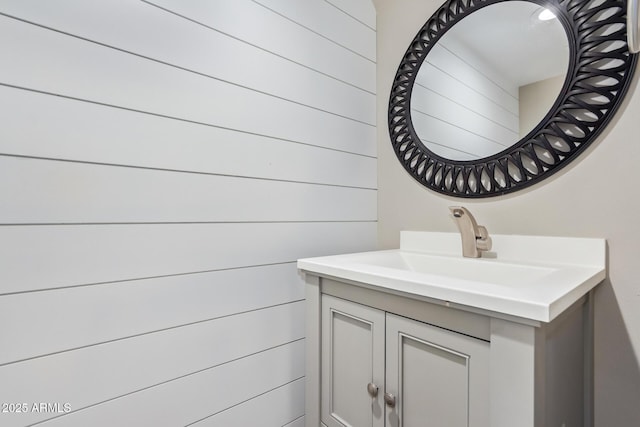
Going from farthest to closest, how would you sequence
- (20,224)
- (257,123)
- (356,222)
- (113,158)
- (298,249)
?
(356,222)
(298,249)
(257,123)
(113,158)
(20,224)

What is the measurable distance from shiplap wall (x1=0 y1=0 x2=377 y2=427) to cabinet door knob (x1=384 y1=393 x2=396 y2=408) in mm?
420

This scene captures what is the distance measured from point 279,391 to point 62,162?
36.0 inches

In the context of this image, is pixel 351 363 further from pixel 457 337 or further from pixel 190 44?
pixel 190 44

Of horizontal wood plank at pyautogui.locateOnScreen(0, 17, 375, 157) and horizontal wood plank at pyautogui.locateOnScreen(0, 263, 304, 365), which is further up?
horizontal wood plank at pyautogui.locateOnScreen(0, 17, 375, 157)

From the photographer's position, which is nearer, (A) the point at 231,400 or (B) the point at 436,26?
(A) the point at 231,400

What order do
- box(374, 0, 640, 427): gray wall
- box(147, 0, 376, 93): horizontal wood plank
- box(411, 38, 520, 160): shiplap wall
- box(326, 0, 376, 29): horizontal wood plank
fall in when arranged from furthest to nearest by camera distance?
1. box(326, 0, 376, 29): horizontal wood plank
2. box(411, 38, 520, 160): shiplap wall
3. box(147, 0, 376, 93): horizontal wood plank
4. box(374, 0, 640, 427): gray wall

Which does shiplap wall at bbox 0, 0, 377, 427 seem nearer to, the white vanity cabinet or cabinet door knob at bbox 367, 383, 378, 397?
the white vanity cabinet

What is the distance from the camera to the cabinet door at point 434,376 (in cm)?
60

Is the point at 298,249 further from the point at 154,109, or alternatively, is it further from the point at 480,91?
the point at 480,91

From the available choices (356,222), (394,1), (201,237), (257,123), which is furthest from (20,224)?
(394,1)

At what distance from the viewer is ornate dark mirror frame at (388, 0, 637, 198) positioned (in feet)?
2.65

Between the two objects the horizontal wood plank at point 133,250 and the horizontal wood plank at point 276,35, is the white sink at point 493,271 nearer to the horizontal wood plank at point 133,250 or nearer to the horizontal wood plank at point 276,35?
the horizontal wood plank at point 133,250

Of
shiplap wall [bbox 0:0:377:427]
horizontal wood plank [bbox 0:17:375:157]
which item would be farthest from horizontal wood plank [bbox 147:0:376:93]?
horizontal wood plank [bbox 0:17:375:157]

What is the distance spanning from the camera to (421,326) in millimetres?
693
